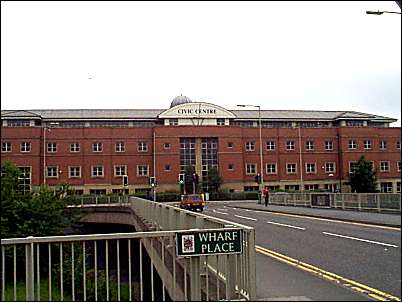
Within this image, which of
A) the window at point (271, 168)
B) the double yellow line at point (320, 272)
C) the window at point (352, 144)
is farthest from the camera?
the window at point (271, 168)

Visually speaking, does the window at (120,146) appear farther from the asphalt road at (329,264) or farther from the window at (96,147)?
the asphalt road at (329,264)

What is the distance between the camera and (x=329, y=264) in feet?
29.0

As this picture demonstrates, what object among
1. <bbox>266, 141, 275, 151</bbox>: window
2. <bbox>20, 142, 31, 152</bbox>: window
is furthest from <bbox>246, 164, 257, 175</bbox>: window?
<bbox>20, 142, 31, 152</bbox>: window

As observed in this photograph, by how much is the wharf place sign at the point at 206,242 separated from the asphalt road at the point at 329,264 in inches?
28.9

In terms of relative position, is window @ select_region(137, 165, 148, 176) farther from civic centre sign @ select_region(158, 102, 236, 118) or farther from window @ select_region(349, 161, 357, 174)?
civic centre sign @ select_region(158, 102, 236, 118)

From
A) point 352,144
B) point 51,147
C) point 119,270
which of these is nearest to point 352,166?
point 352,144

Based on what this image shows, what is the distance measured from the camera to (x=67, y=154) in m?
56.5

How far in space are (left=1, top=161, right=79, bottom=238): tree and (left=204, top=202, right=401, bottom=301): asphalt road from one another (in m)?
11.3

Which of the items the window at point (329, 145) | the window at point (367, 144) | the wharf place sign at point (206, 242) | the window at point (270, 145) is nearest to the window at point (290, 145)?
the window at point (270, 145)

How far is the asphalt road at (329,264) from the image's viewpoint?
444 centimetres

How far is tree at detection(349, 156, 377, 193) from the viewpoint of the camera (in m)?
29.6

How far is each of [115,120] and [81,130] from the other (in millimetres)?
10428

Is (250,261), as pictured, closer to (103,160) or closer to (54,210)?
(54,210)

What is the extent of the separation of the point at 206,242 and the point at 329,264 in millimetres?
4271
